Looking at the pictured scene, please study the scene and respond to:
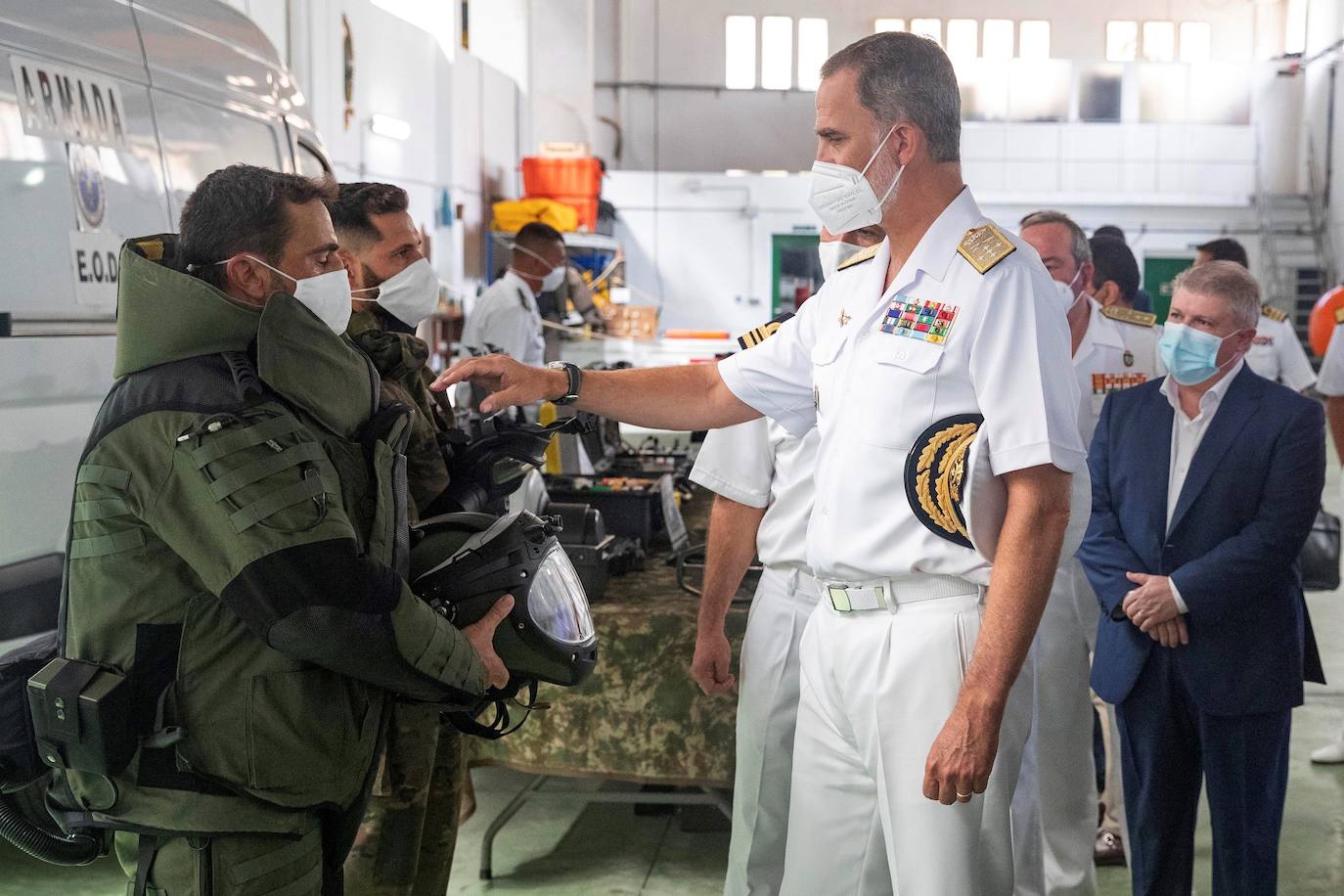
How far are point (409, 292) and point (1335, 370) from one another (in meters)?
3.98

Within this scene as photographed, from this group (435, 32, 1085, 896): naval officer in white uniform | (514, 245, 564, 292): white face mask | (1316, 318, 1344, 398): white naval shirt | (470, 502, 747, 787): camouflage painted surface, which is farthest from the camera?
(514, 245, 564, 292): white face mask

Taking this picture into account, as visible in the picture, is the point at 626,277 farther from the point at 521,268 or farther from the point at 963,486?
the point at 963,486

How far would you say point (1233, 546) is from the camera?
2.66m

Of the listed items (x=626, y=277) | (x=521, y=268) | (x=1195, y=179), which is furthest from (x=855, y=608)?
(x=1195, y=179)

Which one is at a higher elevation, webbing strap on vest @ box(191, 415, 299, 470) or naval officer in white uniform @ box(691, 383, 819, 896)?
webbing strap on vest @ box(191, 415, 299, 470)

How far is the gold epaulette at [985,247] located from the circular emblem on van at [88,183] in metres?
2.34

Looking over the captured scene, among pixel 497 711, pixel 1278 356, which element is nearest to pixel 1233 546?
pixel 497 711

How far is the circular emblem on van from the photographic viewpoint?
3225 mm

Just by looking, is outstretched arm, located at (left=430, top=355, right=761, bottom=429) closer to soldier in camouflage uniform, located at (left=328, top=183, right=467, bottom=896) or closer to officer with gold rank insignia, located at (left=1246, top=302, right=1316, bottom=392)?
soldier in camouflage uniform, located at (left=328, top=183, right=467, bottom=896)

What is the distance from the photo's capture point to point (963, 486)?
6.00 feet

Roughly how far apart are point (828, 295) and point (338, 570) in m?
0.99

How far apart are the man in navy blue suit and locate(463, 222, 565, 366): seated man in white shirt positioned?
4.40m

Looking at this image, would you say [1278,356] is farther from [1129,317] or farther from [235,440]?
[235,440]

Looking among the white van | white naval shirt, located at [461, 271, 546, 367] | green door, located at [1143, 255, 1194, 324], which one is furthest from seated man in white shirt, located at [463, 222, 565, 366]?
green door, located at [1143, 255, 1194, 324]
